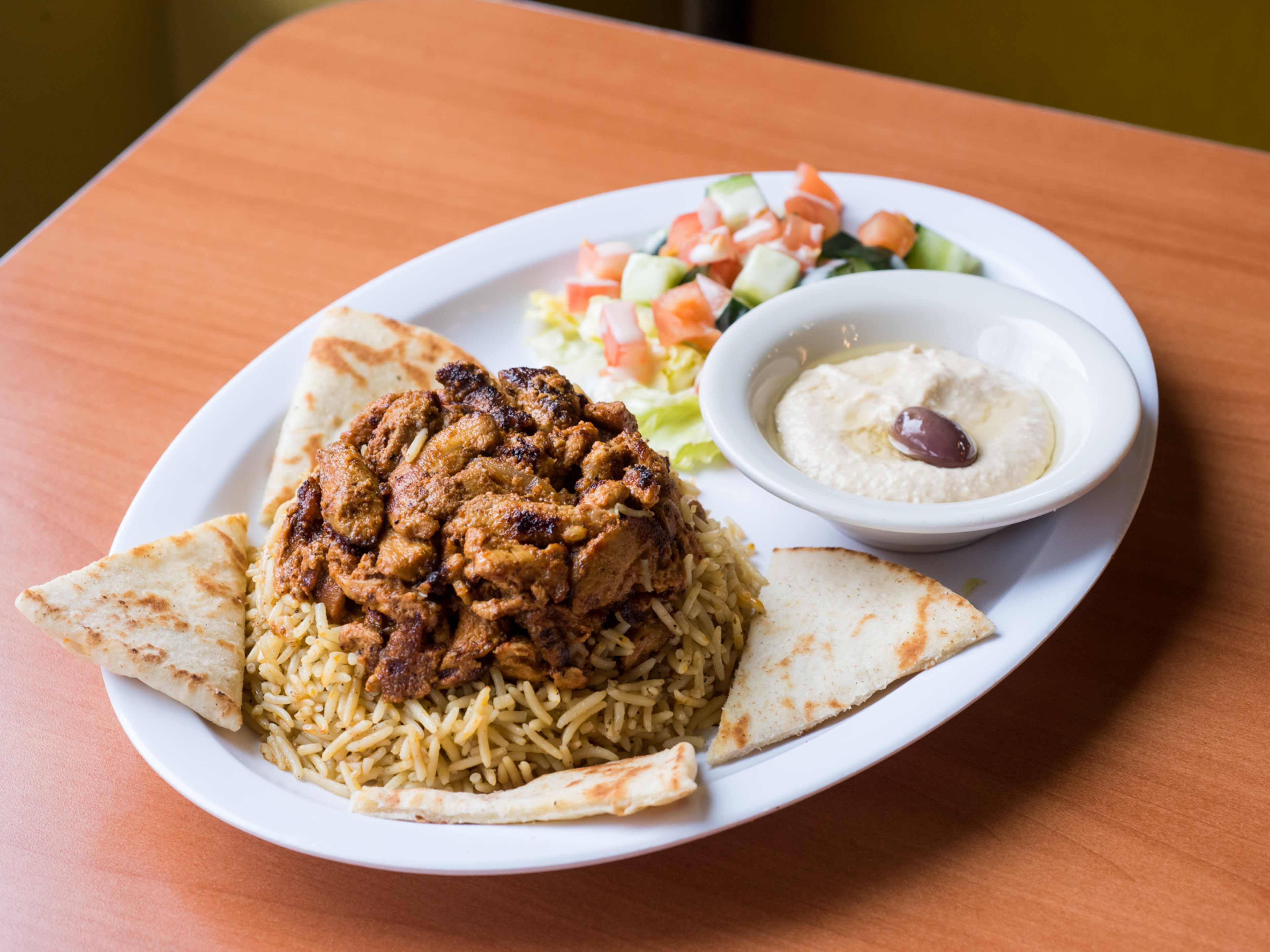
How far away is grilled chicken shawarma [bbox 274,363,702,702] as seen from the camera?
9.61 ft

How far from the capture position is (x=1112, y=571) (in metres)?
3.45

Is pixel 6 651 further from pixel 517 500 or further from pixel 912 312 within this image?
pixel 912 312

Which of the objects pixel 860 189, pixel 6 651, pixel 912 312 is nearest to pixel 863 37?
pixel 860 189

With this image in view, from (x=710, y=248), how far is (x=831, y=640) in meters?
1.98

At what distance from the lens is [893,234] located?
4516 millimetres

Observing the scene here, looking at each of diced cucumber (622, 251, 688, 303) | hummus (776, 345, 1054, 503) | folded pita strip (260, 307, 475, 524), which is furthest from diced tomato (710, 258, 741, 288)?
folded pita strip (260, 307, 475, 524)

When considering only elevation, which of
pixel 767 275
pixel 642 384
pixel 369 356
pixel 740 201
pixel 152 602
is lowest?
pixel 642 384

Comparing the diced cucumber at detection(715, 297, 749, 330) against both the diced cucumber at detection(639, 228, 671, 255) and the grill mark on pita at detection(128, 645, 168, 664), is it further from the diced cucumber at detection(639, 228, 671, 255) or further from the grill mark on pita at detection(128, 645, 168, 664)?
the grill mark on pita at detection(128, 645, 168, 664)

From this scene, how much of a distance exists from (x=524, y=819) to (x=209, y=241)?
335 cm

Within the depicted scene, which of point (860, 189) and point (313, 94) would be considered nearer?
point (860, 189)

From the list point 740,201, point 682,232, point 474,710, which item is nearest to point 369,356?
point 682,232

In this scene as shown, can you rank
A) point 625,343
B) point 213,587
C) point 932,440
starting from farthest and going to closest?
point 625,343 → point 932,440 → point 213,587

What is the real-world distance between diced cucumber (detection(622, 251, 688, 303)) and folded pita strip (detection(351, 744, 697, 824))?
2232mm

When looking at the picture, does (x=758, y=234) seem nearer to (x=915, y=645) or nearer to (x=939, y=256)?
(x=939, y=256)
